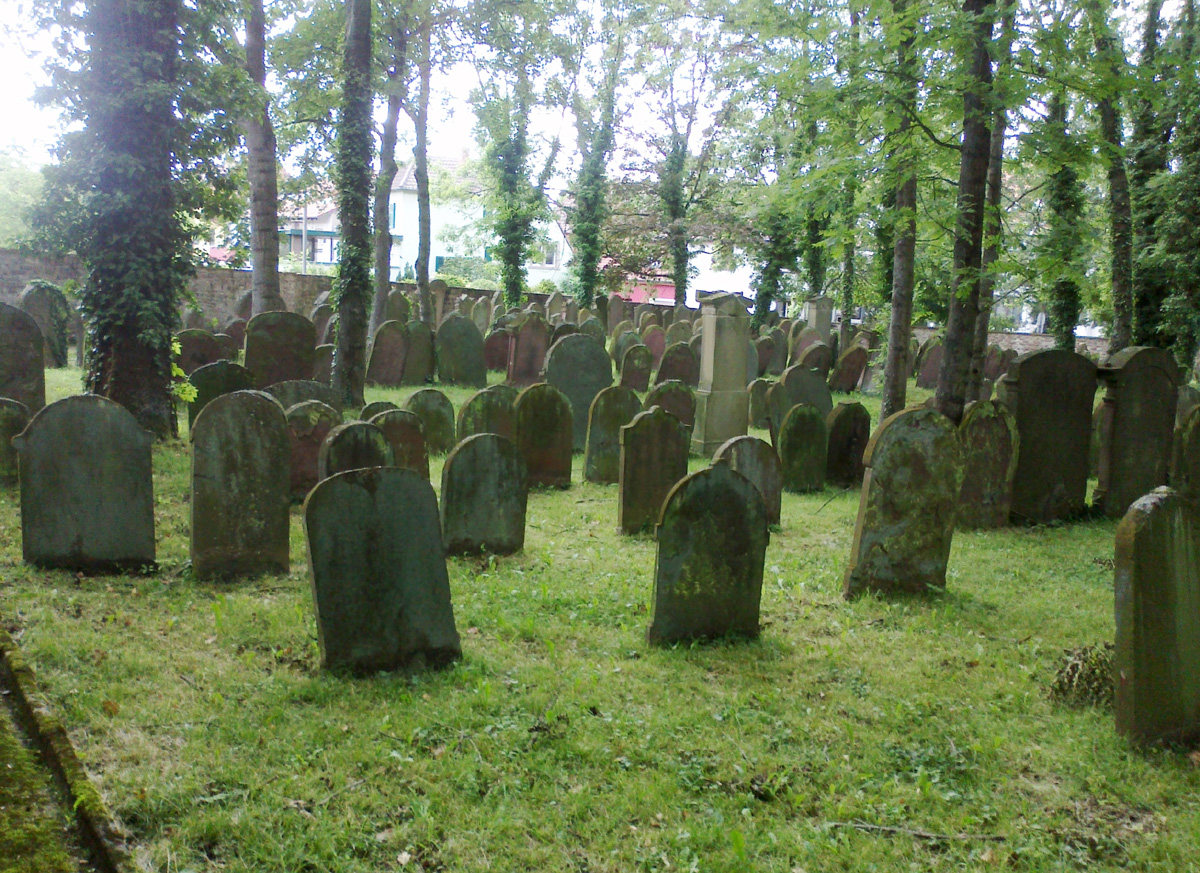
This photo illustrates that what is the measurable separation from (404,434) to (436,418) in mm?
2416

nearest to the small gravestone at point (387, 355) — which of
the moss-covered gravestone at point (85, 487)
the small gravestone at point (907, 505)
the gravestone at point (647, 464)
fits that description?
the gravestone at point (647, 464)

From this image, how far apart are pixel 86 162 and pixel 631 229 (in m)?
26.2

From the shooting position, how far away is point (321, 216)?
52.6 m

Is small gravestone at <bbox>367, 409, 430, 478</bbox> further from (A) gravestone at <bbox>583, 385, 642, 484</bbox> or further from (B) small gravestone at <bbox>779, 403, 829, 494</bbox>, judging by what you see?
(B) small gravestone at <bbox>779, 403, 829, 494</bbox>

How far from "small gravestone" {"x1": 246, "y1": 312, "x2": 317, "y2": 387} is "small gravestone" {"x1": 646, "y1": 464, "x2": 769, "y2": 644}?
26.1 ft

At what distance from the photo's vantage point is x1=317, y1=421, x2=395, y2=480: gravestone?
6.22 m

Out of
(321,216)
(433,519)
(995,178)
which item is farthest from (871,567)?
(321,216)

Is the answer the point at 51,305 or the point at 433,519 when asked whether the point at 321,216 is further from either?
the point at 433,519

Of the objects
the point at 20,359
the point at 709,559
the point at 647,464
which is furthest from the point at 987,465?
the point at 20,359

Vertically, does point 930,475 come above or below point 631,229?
below

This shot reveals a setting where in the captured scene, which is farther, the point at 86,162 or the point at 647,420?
the point at 86,162

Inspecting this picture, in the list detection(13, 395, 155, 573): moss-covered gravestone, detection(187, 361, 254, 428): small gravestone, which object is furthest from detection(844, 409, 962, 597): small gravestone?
detection(187, 361, 254, 428): small gravestone

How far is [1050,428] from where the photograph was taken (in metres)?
8.48

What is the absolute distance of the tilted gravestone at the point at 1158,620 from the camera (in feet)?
12.5
